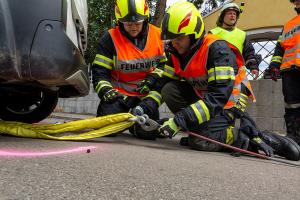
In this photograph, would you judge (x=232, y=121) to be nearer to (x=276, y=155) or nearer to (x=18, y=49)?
(x=276, y=155)

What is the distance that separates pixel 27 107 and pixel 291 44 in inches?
107

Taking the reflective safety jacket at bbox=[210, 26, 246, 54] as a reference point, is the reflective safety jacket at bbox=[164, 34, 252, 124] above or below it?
below

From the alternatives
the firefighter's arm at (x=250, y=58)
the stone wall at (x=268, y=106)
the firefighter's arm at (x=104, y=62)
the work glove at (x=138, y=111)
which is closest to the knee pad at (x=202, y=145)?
the work glove at (x=138, y=111)

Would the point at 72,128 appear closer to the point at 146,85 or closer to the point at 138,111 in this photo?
the point at 138,111

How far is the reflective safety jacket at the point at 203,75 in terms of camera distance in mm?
3035

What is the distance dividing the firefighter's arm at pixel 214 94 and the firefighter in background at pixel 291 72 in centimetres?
124

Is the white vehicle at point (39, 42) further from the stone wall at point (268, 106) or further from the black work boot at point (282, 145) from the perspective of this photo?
the stone wall at point (268, 106)

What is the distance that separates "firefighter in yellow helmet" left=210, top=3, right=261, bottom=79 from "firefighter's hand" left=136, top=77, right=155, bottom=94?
42.8 inches

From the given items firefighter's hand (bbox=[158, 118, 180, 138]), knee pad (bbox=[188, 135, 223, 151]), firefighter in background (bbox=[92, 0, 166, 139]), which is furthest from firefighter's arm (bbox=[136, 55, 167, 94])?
firefighter's hand (bbox=[158, 118, 180, 138])

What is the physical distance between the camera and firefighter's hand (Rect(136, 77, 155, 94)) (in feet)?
12.5

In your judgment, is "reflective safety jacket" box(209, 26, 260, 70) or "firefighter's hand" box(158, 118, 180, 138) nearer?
"firefighter's hand" box(158, 118, 180, 138)

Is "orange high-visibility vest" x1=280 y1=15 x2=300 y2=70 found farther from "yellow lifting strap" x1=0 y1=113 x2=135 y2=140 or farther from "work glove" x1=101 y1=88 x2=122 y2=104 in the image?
"yellow lifting strap" x1=0 y1=113 x2=135 y2=140

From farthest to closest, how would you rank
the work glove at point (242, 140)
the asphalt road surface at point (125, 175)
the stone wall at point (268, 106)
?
the stone wall at point (268, 106) < the work glove at point (242, 140) < the asphalt road surface at point (125, 175)

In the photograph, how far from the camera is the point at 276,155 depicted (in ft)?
11.4
